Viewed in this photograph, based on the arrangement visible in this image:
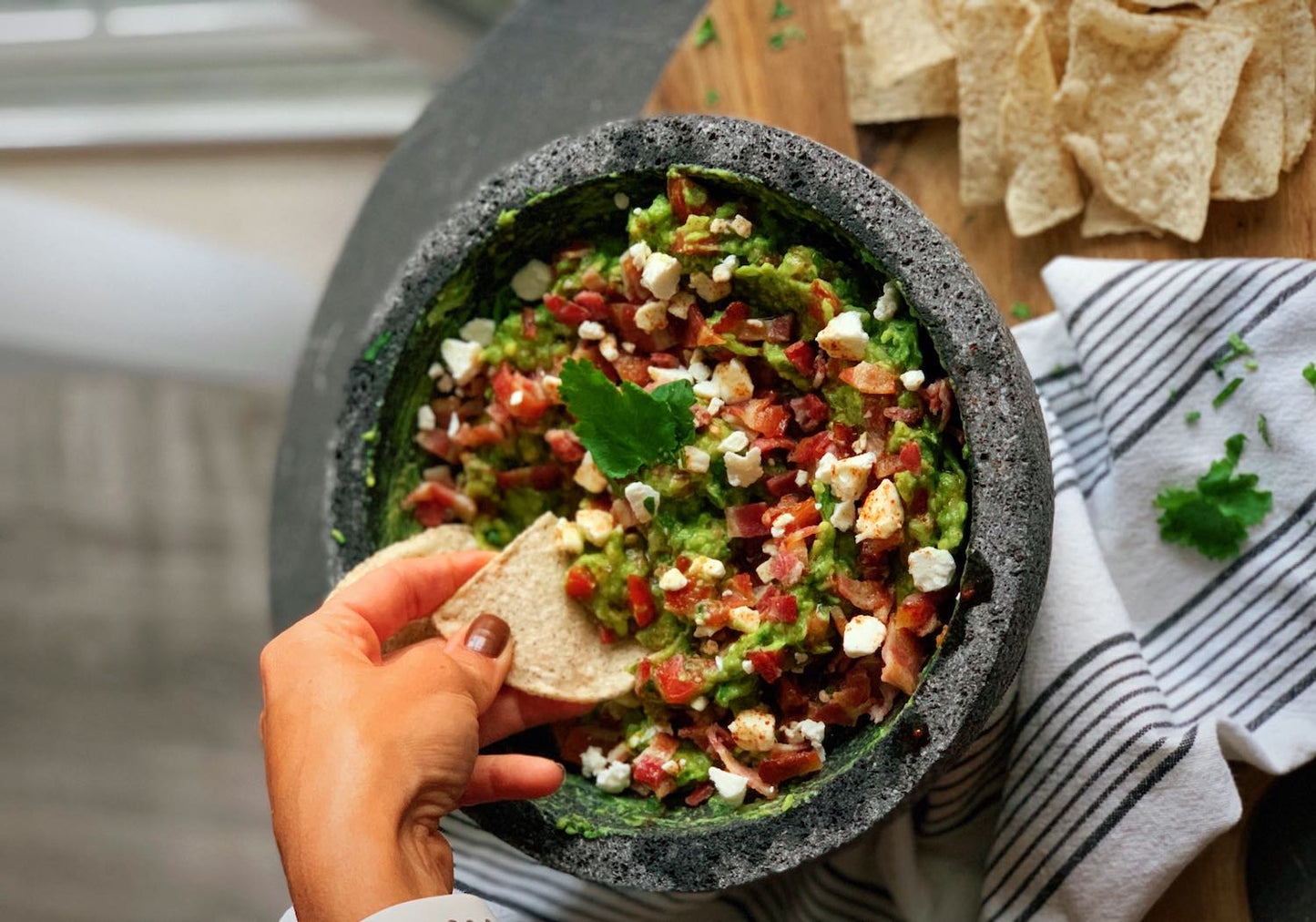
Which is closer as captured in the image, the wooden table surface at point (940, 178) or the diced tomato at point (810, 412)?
the diced tomato at point (810, 412)

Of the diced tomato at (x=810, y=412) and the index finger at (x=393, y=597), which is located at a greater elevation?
the diced tomato at (x=810, y=412)

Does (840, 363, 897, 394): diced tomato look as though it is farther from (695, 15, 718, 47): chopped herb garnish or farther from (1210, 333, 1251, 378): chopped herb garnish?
(695, 15, 718, 47): chopped herb garnish

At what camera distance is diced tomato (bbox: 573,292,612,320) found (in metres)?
1.53

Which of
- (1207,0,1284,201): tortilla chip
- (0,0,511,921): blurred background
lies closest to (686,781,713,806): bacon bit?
(1207,0,1284,201): tortilla chip

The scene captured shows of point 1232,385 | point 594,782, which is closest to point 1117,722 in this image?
point 1232,385

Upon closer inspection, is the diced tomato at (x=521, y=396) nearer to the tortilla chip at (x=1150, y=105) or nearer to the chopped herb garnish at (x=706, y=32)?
the chopped herb garnish at (x=706, y=32)

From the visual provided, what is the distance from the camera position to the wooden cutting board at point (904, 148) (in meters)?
1.73

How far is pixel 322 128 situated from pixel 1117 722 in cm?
271

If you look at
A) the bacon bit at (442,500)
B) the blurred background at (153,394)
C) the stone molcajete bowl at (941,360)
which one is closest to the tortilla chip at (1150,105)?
the stone molcajete bowl at (941,360)

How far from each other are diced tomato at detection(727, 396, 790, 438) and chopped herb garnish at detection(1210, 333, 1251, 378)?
686 mm

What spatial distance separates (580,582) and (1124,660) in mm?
756

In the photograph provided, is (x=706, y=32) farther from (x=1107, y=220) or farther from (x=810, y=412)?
(x=810, y=412)

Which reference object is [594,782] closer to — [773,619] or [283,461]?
[773,619]

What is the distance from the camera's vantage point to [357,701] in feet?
3.95
